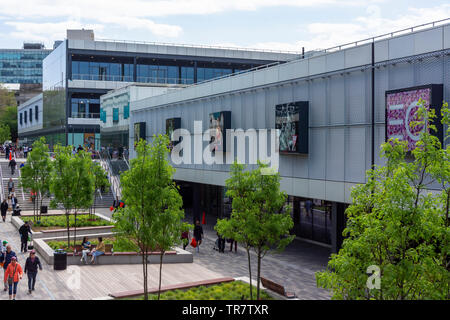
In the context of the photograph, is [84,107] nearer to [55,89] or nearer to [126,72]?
[126,72]

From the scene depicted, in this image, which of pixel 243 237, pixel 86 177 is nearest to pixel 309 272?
pixel 243 237

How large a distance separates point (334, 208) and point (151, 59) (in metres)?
56.7

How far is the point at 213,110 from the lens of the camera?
35.4m

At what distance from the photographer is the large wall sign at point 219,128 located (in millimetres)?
33000

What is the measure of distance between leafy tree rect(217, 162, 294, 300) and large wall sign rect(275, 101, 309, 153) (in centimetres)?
840

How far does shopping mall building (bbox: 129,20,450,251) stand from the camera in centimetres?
2041

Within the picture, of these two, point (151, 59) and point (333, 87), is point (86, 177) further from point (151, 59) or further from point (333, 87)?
point (151, 59)

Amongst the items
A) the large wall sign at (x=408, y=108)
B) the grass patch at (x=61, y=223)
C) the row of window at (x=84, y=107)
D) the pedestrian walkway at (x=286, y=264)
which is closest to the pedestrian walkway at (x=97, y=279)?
the pedestrian walkway at (x=286, y=264)

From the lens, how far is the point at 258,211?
58.5ft

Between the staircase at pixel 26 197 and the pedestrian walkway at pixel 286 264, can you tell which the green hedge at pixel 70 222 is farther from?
the staircase at pixel 26 197

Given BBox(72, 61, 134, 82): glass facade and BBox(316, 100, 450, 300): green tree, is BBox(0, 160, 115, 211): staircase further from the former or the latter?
→ BBox(316, 100, 450, 300): green tree

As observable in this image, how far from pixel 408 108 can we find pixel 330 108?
194 inches

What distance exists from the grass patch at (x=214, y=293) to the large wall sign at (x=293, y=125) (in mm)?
8399

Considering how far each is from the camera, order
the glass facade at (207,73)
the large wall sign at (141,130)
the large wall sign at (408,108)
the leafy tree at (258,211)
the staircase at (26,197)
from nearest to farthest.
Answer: the leafy tree at (258,211) < the large wall sign at (408,108) < the staircase at (26,197) < the large wall sign at (141,130) < the glass facade at (207,73)
